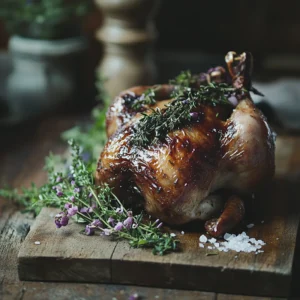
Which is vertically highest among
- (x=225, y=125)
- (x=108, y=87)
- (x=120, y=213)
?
(x=225, y=125)

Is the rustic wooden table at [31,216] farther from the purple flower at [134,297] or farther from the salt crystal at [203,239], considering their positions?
the salt crystal at [203,239]

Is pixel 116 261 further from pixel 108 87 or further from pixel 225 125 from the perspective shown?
pixel 108 87

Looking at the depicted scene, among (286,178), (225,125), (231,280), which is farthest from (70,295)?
(286,178)

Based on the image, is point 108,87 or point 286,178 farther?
point 108,87

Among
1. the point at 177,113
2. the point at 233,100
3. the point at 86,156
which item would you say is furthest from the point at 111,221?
the point at 86,156

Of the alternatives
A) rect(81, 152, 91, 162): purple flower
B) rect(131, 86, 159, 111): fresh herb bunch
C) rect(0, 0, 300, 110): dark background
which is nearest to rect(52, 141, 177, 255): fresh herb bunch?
rect(131, 86, 159, 111): fresh herb bunch

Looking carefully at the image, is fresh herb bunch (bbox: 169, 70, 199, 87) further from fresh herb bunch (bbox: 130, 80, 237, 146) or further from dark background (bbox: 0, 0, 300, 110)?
dark background (bbox: 0, 0, 300, 110)

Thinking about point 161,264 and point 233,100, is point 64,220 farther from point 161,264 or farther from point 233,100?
point 233,100
